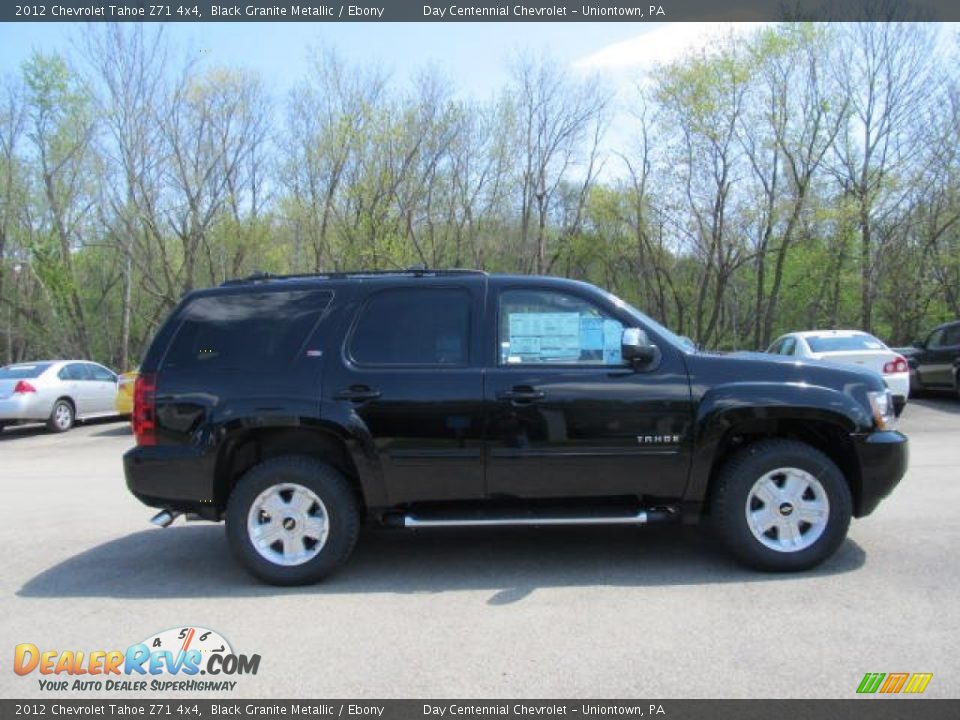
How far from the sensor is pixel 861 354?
43.0ft

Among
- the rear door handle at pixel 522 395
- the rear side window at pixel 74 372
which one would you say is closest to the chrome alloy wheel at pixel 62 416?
the rear side window at pixel 74 372

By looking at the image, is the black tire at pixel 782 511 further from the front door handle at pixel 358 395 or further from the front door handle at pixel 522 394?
the front door handle at pixel 358 395

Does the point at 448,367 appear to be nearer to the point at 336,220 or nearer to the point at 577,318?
the point at 577,318

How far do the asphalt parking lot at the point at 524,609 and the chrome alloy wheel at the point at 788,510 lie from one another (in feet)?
0.78

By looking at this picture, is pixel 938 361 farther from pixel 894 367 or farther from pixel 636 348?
pixel 636 348

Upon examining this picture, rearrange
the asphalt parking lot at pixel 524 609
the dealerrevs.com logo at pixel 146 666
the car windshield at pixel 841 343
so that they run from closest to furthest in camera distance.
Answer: the asphalt parking lot at pixel 524 609 → the dealerrevs.com logo at pixel 146 666 → the car windshield at pixel 841 343

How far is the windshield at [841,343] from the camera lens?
1334 cm

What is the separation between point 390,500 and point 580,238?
3155 cm

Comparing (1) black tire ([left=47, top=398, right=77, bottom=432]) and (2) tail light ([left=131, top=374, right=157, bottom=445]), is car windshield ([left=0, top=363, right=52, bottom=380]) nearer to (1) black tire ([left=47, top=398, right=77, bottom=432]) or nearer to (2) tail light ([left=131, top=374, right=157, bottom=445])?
(1) black tire ([left=47, top=398, right=77, bottom=432])

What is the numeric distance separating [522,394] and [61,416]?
14881 millimetres

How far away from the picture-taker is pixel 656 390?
16.2 ft

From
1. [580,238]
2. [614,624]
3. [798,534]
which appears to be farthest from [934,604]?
[580,238]
